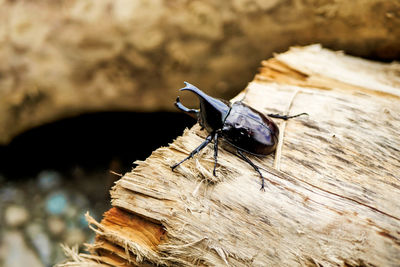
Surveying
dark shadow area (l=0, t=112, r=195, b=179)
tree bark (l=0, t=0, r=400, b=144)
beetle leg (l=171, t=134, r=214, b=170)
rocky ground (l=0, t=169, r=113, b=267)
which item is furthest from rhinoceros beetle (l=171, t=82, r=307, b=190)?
rocky ground (l=0, t=169, r=113, b=267)

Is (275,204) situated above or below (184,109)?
below

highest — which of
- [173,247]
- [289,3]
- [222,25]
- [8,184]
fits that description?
[289,3]

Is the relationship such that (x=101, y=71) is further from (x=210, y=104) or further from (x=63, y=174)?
(x=210, y=104)

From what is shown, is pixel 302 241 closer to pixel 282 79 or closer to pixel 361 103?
pixel 361 103

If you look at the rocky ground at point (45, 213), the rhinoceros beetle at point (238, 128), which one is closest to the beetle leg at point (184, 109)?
the rhinoceros beetle at point (238, 128)

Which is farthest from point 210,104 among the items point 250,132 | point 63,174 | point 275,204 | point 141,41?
point 63,174

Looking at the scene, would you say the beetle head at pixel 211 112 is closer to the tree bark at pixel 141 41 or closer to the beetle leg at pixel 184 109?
the beetle leg at pixel 184 109

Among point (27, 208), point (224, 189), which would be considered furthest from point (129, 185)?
point (27, 208)
